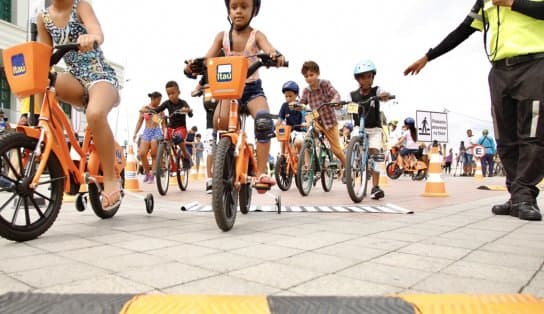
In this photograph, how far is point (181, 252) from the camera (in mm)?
2301

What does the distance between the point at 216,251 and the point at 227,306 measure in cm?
107

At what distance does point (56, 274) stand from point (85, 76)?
1908 mm

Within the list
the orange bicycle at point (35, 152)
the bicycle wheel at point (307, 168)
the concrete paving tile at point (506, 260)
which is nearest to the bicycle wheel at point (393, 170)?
the bicycle wheel at point (307, 168)

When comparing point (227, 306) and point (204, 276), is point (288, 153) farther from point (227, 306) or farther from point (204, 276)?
point (227, 306)

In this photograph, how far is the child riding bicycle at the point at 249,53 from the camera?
3676 mm

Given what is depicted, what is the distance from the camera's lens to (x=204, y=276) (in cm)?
179

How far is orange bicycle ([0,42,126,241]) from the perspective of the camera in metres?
2.56

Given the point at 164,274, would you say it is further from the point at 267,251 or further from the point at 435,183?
the point at 435,183

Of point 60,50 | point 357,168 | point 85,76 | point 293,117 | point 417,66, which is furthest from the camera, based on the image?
point 293,117

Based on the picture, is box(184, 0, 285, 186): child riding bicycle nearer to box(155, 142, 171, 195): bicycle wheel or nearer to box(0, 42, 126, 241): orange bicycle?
box(0, 42, 126, 241): orange bicycle

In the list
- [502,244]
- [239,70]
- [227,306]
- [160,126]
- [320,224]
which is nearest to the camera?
[227,306]

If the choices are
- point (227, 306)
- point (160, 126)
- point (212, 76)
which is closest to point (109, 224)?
point (212, 76)

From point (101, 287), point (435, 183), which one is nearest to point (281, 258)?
point (101, 287)

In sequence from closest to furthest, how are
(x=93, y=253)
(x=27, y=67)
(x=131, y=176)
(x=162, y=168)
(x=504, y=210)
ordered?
(x=93, y=253) < (x=27, y=67) < (x=504, y=210) < (x=162, y=168) < (x=131, y=176)
